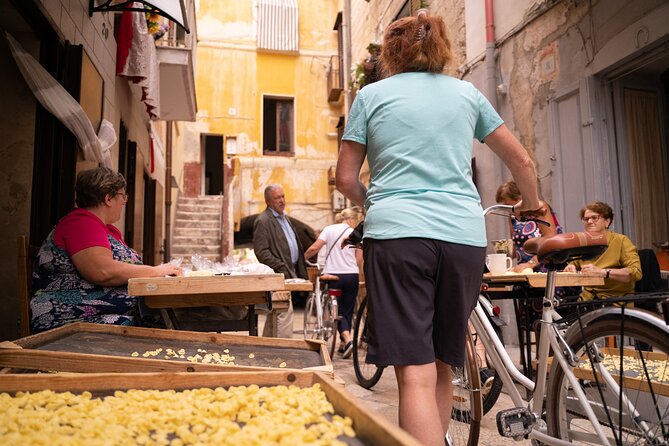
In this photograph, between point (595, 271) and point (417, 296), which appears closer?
point (417, 296)

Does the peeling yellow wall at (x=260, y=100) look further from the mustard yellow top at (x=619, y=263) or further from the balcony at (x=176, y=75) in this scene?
the mustard yellow top at (x=619, y=263)

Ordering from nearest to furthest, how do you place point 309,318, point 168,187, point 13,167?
point 13,167 → point 309,318 → point 168,187

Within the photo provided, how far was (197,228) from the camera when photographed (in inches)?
587

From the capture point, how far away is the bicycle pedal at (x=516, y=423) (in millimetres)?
2244

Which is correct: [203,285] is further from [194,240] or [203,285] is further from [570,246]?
[194,240]

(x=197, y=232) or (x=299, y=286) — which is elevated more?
(x=197, y=232)

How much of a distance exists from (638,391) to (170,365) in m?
1.71

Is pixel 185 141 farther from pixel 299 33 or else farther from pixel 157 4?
pixel 157 4

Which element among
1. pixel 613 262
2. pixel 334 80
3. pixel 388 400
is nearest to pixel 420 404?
pixel 388 400

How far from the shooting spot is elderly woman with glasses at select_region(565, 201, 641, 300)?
4.16m

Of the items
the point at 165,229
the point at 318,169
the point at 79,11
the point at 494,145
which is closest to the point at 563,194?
the point at 494,145

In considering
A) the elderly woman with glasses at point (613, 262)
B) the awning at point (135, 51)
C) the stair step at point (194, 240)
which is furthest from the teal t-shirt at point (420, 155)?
the stair step at point (194, 240)

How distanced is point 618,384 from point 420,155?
3.79 feet

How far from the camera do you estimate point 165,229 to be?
13266 millimetres
